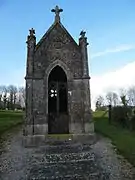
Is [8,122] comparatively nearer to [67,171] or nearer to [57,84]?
[57,84]

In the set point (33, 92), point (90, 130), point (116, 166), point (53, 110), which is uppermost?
point (33, 92)

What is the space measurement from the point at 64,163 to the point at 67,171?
3.23 ft

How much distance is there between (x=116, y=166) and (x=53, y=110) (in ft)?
24.6

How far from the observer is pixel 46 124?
15070 mm

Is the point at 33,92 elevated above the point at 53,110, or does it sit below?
above

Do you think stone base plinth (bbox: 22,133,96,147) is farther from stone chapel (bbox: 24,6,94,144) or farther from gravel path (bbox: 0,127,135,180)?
gravel path (bbox: 0,127,135,180)

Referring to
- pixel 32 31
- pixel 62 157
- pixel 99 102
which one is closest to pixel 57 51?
pixel 32 31

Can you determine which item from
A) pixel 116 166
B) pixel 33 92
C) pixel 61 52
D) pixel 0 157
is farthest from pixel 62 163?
pixel 61 52

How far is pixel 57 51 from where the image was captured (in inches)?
637

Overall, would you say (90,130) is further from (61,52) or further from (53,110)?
(61,52)

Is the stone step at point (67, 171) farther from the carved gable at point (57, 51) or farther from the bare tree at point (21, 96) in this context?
the bare tree at point (21, 96)

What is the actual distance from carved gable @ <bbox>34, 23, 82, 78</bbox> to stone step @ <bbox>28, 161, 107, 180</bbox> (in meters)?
6.85

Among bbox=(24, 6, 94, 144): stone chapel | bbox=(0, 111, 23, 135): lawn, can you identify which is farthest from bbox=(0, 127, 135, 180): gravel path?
bbox=(0, 111, 23, 135): lawn

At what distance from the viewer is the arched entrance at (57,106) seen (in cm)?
1616
